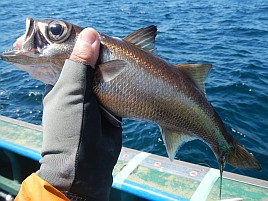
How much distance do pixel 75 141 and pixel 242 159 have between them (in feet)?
4.64

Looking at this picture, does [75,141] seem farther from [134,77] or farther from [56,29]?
[56,29]

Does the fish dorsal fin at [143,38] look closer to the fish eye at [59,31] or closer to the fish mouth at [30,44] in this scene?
the fish eye at [59,31]

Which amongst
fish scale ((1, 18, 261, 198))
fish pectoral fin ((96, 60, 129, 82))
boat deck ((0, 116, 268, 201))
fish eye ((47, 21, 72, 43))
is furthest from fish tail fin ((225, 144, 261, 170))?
fish eye ((47, 21, 72, 43))

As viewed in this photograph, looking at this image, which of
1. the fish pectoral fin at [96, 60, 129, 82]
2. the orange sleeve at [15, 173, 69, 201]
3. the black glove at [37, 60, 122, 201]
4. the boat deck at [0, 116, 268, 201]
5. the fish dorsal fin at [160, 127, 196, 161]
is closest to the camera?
the orange sleeve at [15, 173, 69, 201]

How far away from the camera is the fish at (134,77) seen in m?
2.41

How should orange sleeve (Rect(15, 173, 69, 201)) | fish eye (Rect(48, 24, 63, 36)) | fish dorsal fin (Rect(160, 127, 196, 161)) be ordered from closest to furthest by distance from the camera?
orange sleeve (Rect(15, 173, 69, 201)) < fish eye (Rect(48, 24, 63, 36)) < fish dorsal fin (Rect(160, 127, 196, 161))

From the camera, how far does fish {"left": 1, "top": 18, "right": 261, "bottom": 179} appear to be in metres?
2.41

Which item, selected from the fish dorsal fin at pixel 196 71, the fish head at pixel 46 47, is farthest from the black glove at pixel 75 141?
the fish dorsal fin at pixel 196 71

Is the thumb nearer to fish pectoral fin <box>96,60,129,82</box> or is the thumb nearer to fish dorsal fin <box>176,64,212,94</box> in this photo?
fish pectoral fin <box>96,60,129,82</box>

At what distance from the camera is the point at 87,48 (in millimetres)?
2242

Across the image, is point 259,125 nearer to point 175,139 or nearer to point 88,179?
point 175,139

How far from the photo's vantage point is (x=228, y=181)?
3.88m

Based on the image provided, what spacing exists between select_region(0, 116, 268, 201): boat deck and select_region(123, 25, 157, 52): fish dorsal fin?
70.4 inches

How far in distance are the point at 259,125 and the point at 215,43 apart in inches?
274
